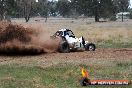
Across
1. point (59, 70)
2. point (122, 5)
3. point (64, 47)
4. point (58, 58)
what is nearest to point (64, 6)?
point (122, 5)

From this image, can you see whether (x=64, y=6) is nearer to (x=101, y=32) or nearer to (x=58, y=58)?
(x=101, y=32)

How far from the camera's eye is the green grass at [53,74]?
40.6 ft

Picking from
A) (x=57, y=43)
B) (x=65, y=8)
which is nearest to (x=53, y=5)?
(x=65, y=8)

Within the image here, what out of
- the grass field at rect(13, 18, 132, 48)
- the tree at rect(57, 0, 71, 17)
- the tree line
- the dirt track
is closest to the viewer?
the dirt track

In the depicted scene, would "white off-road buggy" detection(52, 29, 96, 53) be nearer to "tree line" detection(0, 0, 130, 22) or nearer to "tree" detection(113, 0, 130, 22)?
"tree line" detection(0, 0, 130, 22)

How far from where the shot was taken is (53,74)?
47.1 ft

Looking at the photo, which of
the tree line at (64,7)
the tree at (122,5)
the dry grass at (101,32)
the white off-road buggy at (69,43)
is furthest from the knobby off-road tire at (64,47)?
the tree at (122,5)

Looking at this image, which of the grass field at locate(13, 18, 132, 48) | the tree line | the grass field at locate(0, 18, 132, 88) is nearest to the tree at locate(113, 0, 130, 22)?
the tree line

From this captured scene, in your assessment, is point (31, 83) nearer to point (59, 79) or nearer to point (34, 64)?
point (59, 79)

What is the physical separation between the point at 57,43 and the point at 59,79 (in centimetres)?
955

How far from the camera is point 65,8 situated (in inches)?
6181

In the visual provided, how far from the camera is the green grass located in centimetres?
1238

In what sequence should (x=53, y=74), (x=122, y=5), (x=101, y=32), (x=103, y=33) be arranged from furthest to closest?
(x=122, y=5) → (x=101, y=32) → (x=103, y=33) → (x=53, y=74)

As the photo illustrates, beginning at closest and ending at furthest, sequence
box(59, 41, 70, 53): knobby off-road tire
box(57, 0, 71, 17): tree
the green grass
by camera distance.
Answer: the green grass → box(59, 41, 70, 53): knobby off-road tire → box(57, 0, 71, 17): tree
